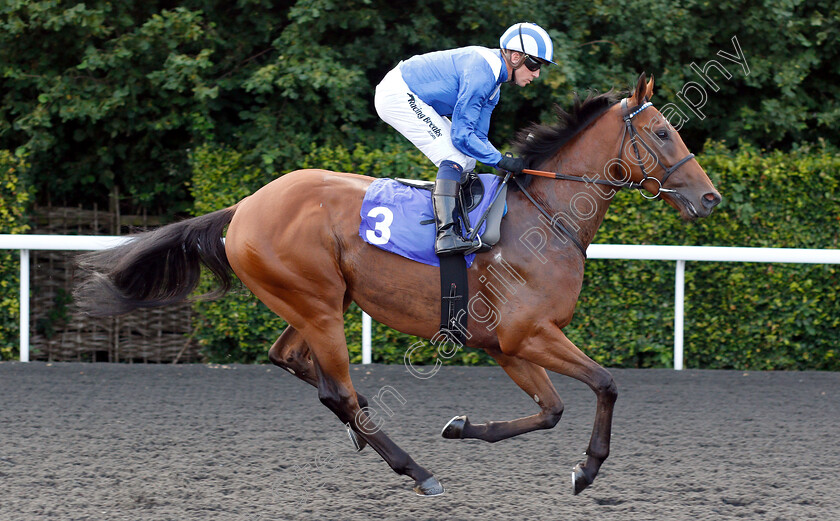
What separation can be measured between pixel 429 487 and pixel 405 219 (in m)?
1.18

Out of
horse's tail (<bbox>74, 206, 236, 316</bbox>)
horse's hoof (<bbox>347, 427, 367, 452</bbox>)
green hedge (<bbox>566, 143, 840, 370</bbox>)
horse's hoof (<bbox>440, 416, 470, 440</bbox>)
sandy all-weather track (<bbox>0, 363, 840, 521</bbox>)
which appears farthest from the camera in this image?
green hedge (<bbox>566, 143, 840, 370</bbox>)

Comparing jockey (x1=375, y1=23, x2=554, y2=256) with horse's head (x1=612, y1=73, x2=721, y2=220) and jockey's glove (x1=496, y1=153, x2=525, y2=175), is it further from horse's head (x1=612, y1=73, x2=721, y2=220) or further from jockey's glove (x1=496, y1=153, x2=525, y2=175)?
horse's head (x1=612, y1=73, x2=721, y2=220)

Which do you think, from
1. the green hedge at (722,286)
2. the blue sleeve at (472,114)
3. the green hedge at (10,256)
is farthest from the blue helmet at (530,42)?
the green hedge at (10,256)

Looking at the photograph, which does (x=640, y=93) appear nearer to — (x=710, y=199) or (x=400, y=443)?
(x=710, y=199)

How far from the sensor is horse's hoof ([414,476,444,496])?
354 centimetres

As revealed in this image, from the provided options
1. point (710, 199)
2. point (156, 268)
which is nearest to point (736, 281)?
point (710, 199)

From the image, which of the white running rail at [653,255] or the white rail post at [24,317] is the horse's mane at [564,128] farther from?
the white rail post at [24,317]

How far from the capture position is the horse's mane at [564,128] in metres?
3.90

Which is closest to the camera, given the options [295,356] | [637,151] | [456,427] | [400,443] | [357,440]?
[637,151]

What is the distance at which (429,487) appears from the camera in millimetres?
3543

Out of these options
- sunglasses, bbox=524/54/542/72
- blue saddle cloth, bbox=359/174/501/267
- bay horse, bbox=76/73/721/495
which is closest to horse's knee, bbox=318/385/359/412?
bay horse, bbox=76/73/721/495

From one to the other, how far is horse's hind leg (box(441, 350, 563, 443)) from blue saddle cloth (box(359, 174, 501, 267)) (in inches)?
21.3

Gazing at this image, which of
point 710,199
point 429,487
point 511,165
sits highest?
point 511,165

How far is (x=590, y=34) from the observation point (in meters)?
7.54
